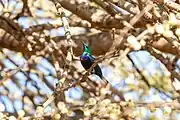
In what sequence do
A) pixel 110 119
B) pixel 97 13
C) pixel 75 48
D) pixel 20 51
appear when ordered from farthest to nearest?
pixel 20 51 < pixel 75 48 < pixel 97 13 < pixel 110 119

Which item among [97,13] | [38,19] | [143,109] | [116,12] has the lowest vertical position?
[143,109]

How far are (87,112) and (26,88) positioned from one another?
62.1 inches

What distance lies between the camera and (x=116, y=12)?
8.23ft

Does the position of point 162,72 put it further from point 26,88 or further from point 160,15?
point 160,15

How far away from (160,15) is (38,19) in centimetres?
200

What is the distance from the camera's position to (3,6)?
11.2 feet

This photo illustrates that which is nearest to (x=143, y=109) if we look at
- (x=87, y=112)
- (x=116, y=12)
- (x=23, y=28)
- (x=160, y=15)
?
(x=87, y=112)

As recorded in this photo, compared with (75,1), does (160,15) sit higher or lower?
lower

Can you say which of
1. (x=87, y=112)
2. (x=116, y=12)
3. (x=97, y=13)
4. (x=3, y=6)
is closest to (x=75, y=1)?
(x=97, y=13)

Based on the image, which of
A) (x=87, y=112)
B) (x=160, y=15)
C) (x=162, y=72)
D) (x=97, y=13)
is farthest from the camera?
(x=162, y=72)

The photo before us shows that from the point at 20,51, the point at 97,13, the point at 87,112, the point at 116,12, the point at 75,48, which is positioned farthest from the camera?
the point at 20,51

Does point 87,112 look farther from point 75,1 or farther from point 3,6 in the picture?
point 3,6

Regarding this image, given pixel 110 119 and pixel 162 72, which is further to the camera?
pixel 162 72

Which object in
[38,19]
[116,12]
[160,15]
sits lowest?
[160,15]
